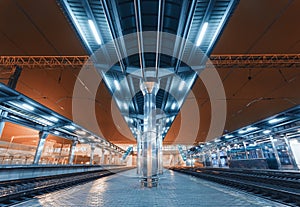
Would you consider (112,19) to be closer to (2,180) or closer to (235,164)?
(2,180)

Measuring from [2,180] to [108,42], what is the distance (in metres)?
7.53

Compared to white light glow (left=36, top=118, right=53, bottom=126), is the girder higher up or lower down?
higher up

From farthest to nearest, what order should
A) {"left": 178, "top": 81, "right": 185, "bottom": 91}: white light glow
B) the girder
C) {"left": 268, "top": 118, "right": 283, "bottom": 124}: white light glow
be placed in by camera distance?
A: the girder → {"left": 178, "top": 81, "right": 185, "bottom": 91}: white light glow → {"left": 268, "top": 118, "right": 283, "bottom": 124}: white light glow

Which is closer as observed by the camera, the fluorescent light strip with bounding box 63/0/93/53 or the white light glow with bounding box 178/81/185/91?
the fluorescent light strip with bounding box 63/0/93/53

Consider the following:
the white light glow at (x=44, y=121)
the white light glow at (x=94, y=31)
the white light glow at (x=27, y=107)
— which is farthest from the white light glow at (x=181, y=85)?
the white light glow at (x=44, y=121)

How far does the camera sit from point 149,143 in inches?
252

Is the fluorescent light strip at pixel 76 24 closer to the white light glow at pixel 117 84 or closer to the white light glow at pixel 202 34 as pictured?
the white light glow at pixel 117 84

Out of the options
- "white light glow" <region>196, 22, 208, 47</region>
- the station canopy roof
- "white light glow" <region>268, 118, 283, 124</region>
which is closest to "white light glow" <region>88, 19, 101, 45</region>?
the station canopy roof

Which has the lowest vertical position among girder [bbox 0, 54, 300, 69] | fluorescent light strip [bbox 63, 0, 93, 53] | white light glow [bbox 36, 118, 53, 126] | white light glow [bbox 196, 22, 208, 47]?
white light glow [bbox 36, 118, 53, 126]

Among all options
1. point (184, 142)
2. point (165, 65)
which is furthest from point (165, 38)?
point (184, 142)

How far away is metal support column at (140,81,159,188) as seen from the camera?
5.84 metres

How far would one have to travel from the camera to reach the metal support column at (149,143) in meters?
5.84

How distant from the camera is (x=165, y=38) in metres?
6.80

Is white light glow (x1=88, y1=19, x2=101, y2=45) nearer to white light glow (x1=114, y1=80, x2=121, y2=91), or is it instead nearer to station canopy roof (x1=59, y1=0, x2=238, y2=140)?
station canopy roof (x1=59, y1=0, x2=238, y2=140)
